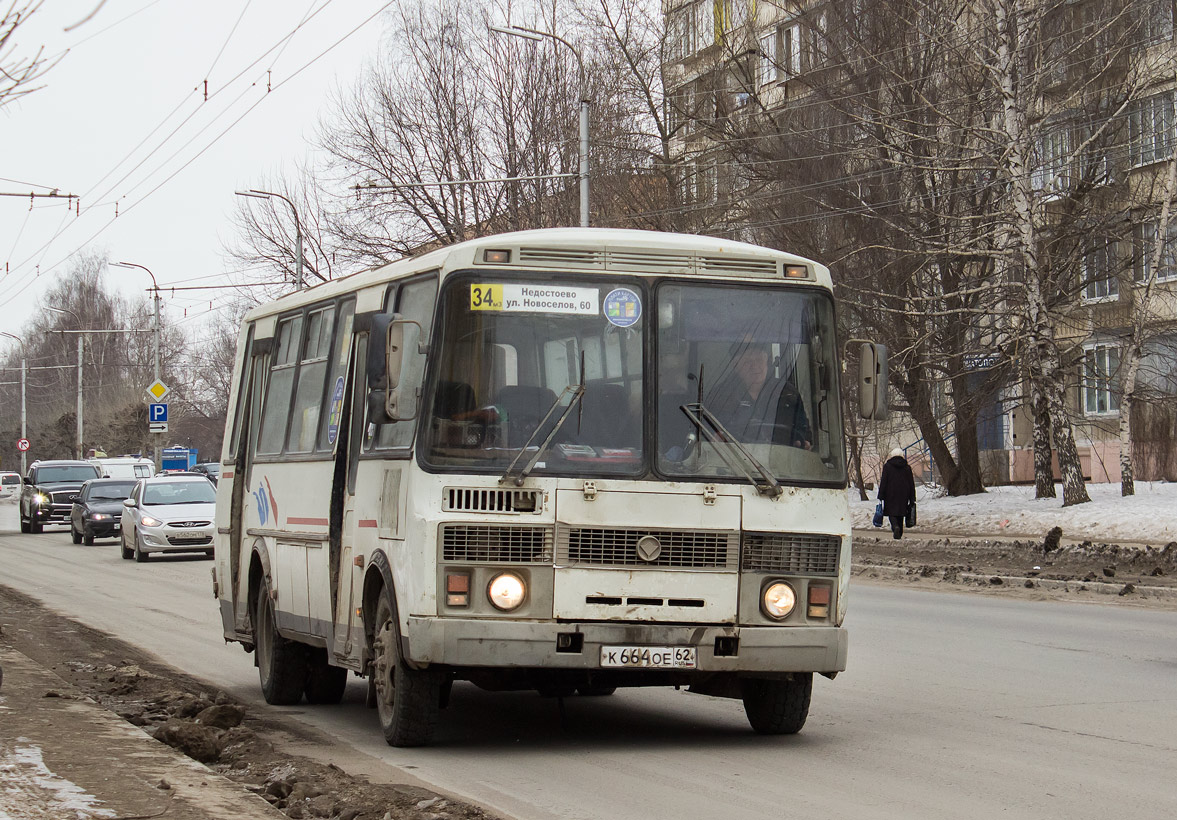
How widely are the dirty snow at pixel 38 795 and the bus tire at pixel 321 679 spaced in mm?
3862

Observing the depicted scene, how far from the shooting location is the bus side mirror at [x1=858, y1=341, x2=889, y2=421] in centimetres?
927

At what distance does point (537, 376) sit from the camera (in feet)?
29.0

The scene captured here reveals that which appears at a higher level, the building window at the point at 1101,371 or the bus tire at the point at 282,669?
the building window at the point at 1101,371

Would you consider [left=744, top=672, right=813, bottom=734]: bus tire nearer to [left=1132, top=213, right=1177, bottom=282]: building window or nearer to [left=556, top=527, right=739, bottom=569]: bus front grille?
[left=556, top=527, right=739, bottom=569]: bus front grille

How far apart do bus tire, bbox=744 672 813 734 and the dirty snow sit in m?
3.97

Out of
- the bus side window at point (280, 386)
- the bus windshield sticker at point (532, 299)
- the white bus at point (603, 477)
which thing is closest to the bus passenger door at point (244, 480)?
the bus side window at point (280, 386)

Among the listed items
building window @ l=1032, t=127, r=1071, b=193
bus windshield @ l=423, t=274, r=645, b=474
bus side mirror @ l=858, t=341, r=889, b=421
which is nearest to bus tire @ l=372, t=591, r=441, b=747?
bus windshield @ l=423, t=274, r=645, b=474

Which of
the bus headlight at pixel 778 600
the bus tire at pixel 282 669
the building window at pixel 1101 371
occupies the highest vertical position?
the building window at pixel 1101 371

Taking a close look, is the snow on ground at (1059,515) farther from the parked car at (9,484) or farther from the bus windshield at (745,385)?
the parked car at (9,484)

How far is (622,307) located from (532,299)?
19.4 inches

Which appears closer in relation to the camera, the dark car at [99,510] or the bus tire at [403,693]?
the bus tire at [403,693]

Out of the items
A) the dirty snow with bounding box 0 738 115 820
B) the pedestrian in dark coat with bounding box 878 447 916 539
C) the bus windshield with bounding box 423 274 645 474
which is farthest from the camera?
the pedestrian in dark coat with bounding box 878 447 916 539

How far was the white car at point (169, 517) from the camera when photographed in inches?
1210

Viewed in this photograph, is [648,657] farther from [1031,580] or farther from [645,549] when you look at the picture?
[1031,580]
